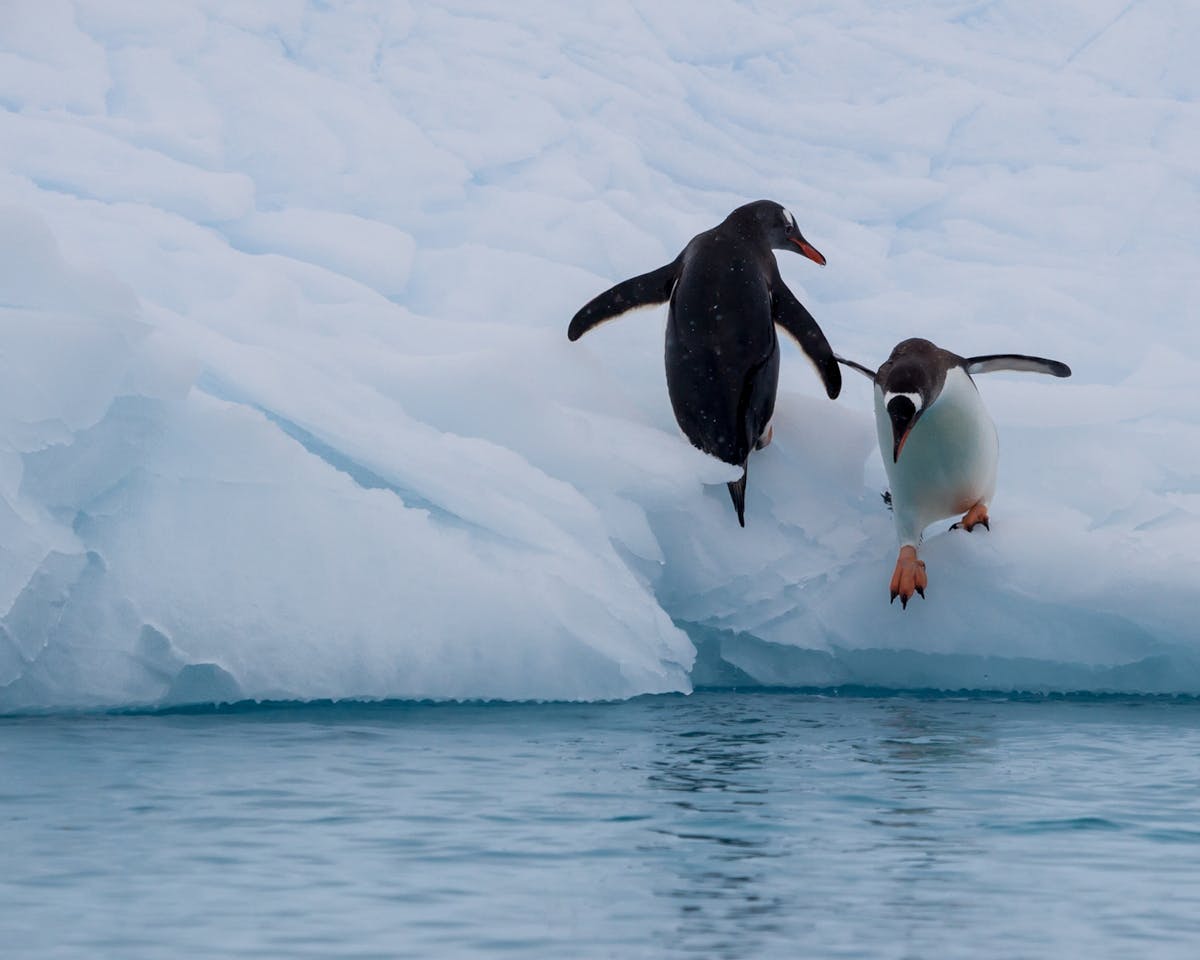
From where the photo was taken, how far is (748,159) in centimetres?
824

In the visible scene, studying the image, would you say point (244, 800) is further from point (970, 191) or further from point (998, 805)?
point (970, 191)

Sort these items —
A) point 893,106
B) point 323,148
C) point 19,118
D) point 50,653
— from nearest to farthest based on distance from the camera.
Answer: point 50,653
point 19,118
point 323,148
point 893,106

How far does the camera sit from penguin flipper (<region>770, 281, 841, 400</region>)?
509 centimetres

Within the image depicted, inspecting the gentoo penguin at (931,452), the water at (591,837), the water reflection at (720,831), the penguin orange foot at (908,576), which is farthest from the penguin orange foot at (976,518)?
the water reflection at (720,831)

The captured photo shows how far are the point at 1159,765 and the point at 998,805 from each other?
618mm

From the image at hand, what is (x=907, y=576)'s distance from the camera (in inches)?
191

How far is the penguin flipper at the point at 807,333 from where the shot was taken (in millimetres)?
5094

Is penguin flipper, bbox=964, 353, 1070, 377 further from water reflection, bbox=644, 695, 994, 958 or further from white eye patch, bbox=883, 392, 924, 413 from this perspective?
water reflection, bbox=644, 695, 994, 958

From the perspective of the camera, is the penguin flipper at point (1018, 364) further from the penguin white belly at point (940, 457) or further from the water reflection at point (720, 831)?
the water reflection at point (720, 831)

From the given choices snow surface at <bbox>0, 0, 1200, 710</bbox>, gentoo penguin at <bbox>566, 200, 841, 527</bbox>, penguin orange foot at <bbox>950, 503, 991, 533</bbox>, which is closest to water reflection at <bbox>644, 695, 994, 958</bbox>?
snow surface at <bbox>0, 0, 1200, 710</bbox>

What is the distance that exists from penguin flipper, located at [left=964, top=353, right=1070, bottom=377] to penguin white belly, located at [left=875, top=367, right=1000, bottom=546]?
0.22m

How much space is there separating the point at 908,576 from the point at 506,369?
130 cm

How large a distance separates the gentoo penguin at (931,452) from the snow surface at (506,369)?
0.17 meters

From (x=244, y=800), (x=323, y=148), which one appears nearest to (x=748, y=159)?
(x=323, y=148)
